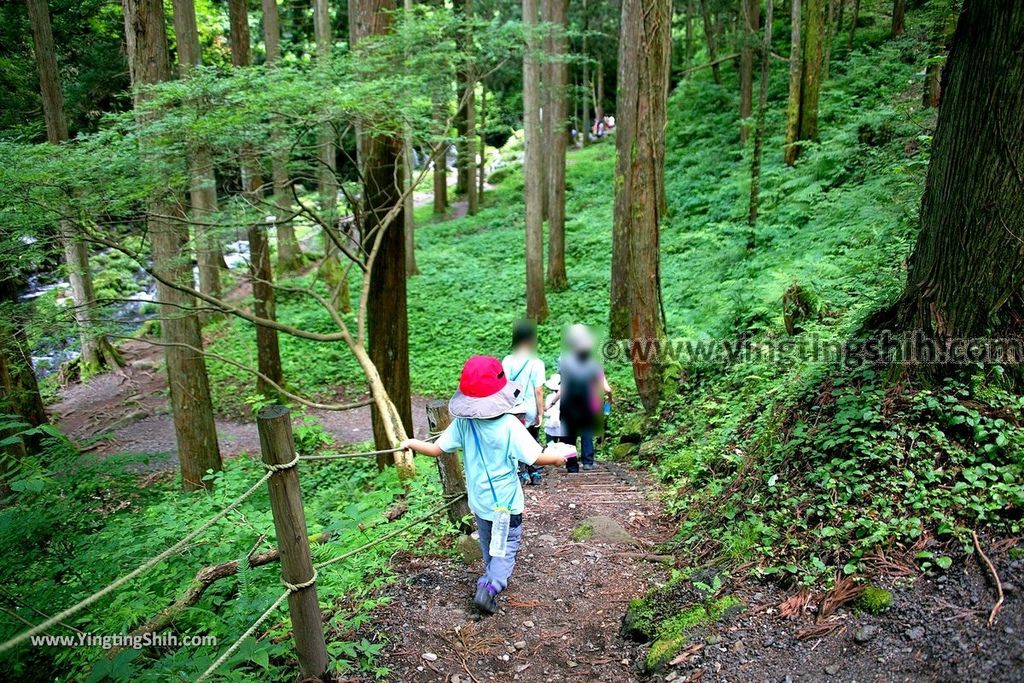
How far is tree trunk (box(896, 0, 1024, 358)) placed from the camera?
3896 mm

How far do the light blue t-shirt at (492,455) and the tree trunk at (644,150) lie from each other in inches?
191

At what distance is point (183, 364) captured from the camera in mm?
8695

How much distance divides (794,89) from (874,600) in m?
15.8

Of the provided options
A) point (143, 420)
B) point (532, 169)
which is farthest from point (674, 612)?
point (143, 420)

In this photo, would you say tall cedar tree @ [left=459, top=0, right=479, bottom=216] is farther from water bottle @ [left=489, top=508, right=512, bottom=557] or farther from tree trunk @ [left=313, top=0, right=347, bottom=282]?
water bottle @ [left=489, top=508, right=512, bottom=557]

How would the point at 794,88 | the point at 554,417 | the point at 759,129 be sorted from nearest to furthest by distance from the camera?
the point at 554,417 → the point at 759,129 → the point at 794,88

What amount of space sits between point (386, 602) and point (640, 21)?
23.8ft

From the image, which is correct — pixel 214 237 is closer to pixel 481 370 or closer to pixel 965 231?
pixel 481 370

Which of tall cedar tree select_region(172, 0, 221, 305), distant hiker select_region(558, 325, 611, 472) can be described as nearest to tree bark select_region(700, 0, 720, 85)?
tall cedar tree select_region(172, 0, 221, 305)

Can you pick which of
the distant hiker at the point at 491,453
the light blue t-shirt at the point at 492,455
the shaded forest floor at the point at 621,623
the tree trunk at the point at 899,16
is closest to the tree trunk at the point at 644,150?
the shaded forest floor at the point at 621,623

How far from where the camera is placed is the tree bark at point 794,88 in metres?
15.1

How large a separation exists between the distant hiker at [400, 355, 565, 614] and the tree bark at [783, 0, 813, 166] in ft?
45.1

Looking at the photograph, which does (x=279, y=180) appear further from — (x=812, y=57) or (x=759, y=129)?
(x=812, y=57)

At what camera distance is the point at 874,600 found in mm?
3348
